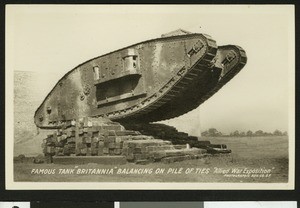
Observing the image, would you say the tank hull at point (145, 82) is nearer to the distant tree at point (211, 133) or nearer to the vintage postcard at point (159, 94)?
the vintage postcard at point (159, 94)

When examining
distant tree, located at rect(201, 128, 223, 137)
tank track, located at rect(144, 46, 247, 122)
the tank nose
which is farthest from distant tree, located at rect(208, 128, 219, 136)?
the tank nose

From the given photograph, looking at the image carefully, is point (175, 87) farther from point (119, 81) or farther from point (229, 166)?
point (229, 166)

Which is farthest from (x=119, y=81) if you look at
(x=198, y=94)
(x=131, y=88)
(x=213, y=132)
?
(x=213, y=132)

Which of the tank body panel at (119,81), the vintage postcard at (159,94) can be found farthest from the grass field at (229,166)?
the tank body panel at (119,81)

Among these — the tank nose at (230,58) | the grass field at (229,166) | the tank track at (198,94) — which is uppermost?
the tank nose at (230,58)

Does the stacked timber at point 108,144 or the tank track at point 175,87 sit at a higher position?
the tank track at point 175,87

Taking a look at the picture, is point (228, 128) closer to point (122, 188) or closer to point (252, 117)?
point (252, 117)

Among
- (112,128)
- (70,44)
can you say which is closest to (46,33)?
(70,44)
